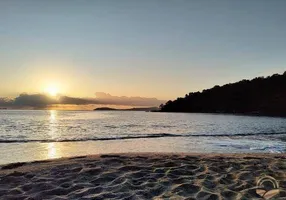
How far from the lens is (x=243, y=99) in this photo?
126750 millimetres

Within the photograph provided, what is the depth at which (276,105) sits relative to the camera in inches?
4070

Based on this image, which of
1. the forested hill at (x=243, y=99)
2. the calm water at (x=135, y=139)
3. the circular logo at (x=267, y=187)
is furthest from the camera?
the forested hill at (x=243, y=99)

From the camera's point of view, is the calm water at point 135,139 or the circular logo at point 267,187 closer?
the circular logo at point 267,187

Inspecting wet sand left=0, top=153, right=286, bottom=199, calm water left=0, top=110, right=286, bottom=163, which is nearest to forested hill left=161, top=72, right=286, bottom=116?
calm water left=0, top=110, right=286, bottom=163

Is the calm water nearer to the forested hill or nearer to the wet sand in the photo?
the wet sand

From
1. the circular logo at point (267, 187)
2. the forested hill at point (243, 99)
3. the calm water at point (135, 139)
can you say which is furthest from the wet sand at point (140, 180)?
the forested hill at point (243, 99)

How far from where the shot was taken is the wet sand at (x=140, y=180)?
5.20 meters

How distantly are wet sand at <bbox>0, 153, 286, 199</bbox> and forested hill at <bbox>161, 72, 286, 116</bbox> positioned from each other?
98237 mm

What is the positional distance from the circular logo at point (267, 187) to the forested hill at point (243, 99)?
3886 inches

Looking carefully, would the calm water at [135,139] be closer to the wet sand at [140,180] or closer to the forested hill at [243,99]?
the wet sand at [140,180]

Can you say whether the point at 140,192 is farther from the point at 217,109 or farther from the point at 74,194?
the point at 217,109

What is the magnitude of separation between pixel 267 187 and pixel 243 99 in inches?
5031

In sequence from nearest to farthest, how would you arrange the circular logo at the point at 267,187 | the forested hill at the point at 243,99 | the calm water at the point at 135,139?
the circular logo at the point at 267,187 < the calm water at the point at 135,139 < the forested hill at the point at 243,99

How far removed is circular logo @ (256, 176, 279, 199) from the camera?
5199 mm
